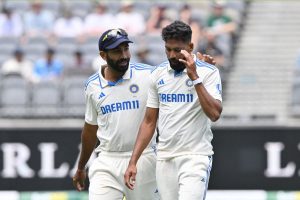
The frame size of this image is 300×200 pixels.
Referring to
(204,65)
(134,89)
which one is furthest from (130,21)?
(204,65)

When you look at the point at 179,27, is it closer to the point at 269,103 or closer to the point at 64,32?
the point at 269,103

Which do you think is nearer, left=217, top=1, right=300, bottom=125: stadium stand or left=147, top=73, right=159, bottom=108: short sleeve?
left=147, top=73, right=159, bottom=108: short sleeve

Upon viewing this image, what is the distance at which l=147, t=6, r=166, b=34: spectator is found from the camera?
52.1ft

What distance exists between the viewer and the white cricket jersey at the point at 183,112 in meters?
6.81

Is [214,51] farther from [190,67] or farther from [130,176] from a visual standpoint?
[190,67]

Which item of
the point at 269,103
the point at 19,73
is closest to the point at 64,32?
the point at 19,73

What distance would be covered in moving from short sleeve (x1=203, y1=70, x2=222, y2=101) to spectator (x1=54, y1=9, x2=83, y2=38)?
9.59 meters

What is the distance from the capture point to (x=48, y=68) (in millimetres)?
14562

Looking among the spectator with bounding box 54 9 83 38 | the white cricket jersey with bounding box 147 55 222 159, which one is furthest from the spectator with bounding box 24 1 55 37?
the white cricket jersey with bounding box 147 55 222 159

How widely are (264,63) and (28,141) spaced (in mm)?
4957

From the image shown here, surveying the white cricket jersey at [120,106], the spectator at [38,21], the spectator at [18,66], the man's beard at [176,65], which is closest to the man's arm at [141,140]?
the white cricket jersey at [120,106]

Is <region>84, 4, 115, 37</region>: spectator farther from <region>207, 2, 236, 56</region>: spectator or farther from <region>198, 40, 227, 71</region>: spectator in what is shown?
<region>198, 40, 227, 71</region>: spectator

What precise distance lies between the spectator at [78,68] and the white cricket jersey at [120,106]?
6.82 m

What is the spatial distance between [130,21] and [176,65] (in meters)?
9.30
